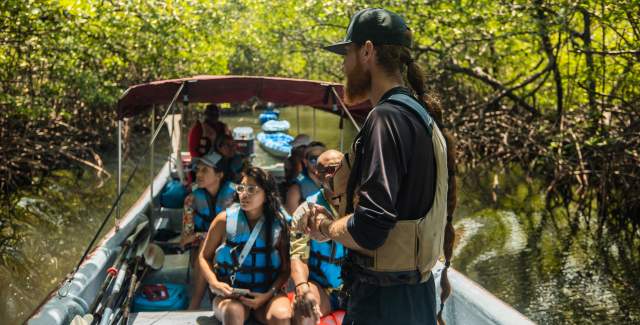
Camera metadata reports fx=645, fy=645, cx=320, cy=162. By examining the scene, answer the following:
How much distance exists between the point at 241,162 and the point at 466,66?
317 inches

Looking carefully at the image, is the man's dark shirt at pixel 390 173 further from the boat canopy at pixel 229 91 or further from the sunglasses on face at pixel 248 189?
the boat canopy at pixel 229 91

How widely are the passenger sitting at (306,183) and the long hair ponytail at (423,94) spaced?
3.07 m

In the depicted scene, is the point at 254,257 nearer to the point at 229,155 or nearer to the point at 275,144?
the point at 229,155

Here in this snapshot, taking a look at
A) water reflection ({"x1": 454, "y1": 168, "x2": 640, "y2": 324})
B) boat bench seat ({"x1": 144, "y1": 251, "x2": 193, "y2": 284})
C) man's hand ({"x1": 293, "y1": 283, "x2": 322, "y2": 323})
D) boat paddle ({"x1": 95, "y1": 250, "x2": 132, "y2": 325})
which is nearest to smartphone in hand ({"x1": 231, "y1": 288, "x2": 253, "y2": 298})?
man's hand ({"x1": 293, "y1": 283, "x2": 322, "y2": 323})

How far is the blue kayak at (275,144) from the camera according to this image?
1320cm

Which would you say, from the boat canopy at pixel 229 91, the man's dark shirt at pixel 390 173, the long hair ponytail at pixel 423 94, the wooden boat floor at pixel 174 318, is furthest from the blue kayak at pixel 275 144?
the man's dark shirt at pixel 390 173

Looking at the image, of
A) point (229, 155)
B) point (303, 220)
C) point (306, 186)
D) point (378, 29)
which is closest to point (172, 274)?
point (306, 186)

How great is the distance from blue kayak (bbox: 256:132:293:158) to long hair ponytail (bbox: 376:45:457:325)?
10.8 meters

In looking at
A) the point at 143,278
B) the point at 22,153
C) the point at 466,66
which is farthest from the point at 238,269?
the point at 466,66

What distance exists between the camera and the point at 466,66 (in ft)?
44.1

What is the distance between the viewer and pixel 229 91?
16.5 ft

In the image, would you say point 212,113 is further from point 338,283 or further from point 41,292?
point 338,283

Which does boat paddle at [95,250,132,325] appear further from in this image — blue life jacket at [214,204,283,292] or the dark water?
the dark water

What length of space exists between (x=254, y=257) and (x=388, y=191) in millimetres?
2043
